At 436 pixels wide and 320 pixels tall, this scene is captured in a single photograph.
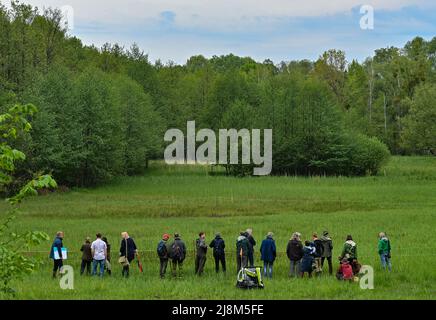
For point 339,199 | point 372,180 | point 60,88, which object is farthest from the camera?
point 372,180

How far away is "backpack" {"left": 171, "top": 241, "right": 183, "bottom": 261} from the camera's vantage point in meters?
22.9

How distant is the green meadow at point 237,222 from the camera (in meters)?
19.1

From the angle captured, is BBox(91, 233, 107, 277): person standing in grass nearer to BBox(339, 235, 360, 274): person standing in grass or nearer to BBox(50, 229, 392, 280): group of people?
BBox(50, 229, 392, 280): group of people

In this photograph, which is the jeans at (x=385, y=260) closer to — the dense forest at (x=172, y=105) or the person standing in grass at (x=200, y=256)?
the person standing in grass at (x=200, y=256)

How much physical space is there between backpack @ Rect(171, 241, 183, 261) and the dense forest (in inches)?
925

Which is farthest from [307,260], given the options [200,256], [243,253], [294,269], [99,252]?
[99,252]

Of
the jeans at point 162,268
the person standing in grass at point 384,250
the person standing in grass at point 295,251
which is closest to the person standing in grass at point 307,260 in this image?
the person standing in grass at point 295,251

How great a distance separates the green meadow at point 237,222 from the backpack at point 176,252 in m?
0.87

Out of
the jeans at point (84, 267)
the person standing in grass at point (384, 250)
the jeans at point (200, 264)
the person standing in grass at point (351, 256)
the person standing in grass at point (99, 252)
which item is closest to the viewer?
the person standing in grass at point (351, 256)

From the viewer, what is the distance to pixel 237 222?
126 ft

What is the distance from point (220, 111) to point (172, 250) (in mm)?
83333
